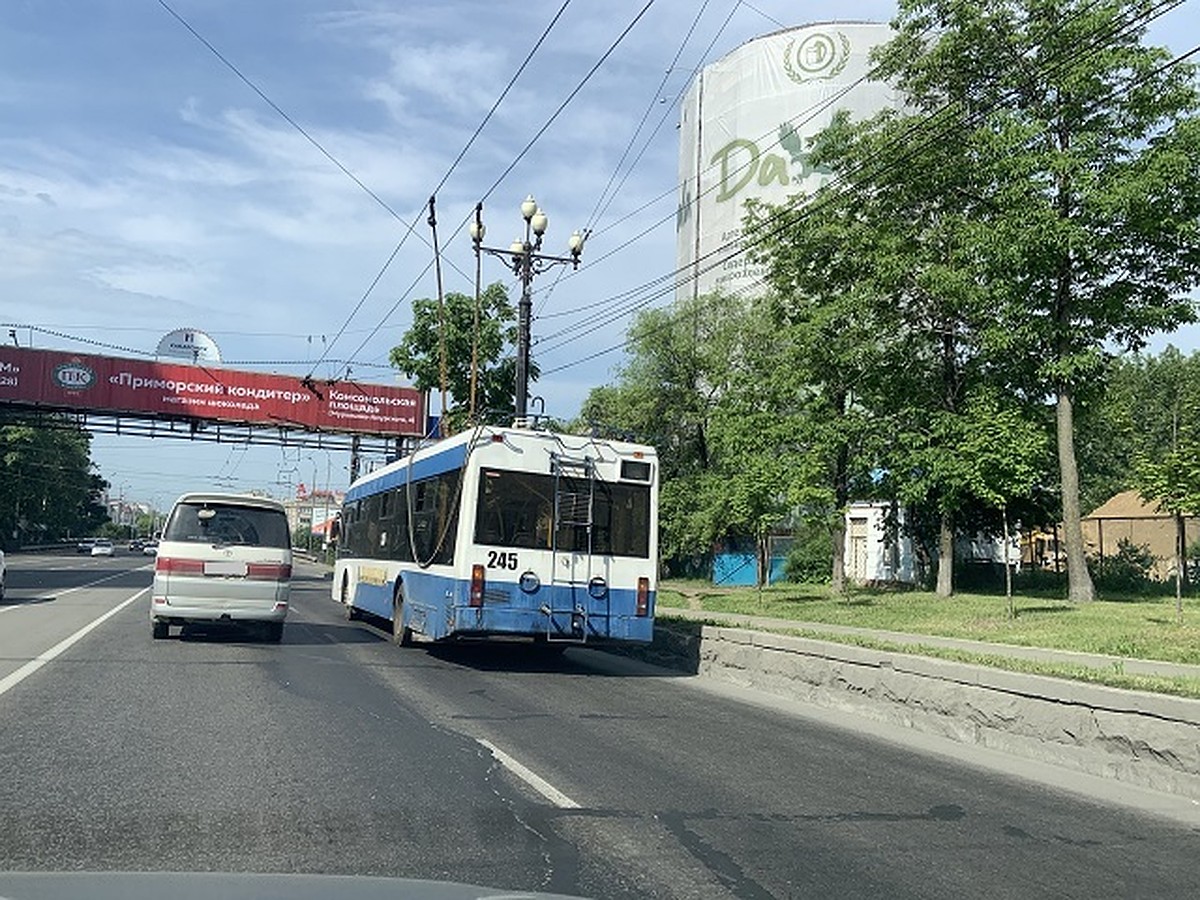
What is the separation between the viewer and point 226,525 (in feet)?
53.8

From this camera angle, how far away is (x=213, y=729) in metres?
9.15

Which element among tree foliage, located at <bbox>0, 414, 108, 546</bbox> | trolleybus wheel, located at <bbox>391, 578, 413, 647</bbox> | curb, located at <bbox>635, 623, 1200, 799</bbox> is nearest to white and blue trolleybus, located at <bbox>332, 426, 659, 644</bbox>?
trolleybus wheel, located at <bbox>391, 578, 413, 647</bbox>

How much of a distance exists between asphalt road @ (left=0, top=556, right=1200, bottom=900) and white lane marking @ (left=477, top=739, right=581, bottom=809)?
3cm

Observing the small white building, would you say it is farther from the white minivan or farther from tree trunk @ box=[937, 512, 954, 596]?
the white minivan

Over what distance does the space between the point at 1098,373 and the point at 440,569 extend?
16.9 meters

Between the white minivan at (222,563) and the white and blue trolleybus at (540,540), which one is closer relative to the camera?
the white and blue trolleybus at (540,540)

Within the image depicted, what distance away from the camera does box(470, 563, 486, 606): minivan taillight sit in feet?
46.7

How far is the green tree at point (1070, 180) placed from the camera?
22531 mm


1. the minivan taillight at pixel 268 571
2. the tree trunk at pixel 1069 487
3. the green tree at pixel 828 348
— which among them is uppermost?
the green tree at pixel 828 348

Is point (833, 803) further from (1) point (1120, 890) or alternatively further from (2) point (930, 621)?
(2) point (930, 621)

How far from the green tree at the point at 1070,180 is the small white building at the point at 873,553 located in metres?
14.5

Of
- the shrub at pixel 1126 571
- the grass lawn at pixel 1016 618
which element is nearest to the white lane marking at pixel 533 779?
the grass lawn at pixel 1016 618

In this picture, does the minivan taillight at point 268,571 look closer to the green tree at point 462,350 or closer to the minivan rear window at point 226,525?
the minivan rear window at point 226,525

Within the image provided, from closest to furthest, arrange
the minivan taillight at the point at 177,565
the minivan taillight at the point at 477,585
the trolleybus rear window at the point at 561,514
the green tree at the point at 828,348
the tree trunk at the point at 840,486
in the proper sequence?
the minivan taillight at the point at 477,585 < the trolleybus rear window at the point at 561,514 < the minivan taillight at the point at 177,565 < the green tree at the point at 828,348 < the tree trunk at the point at 840,486
